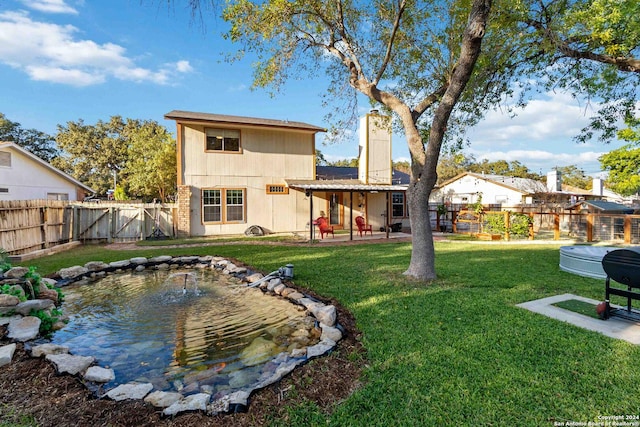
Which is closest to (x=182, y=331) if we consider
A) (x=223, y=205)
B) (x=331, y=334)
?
(x=331, y=334)

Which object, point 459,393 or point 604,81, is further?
point 604,81

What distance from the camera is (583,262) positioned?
250 inches

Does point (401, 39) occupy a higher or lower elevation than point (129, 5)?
higher

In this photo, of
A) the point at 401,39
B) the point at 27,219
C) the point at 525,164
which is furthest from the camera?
the point at 525,164

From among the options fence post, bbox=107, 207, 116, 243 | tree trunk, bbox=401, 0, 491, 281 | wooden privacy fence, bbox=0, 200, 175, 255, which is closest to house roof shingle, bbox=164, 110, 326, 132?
wooden privacy fence, bbox=0, 200, 175, 255

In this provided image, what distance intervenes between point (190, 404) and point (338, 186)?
11.1m

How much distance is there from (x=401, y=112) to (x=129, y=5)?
5.00m

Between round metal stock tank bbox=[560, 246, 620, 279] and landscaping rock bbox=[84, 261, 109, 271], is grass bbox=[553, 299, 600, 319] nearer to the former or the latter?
round metal stock tank bbox=[560, 246, 620, 279]

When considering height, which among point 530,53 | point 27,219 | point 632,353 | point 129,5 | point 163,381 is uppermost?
point 530,53

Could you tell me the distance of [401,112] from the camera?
257 inches

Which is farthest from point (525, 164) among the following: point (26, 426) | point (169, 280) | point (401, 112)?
point (26, 426)

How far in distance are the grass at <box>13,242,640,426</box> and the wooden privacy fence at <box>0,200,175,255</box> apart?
8.51m

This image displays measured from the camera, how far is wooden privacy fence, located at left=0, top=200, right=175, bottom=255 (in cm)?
879

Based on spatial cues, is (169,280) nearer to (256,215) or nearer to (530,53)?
(256,215)
